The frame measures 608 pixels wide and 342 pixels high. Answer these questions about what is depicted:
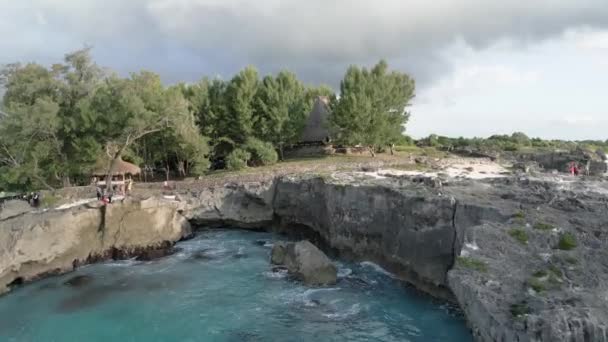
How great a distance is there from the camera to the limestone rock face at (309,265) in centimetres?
2441

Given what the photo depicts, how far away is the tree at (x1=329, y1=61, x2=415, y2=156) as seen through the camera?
165ft

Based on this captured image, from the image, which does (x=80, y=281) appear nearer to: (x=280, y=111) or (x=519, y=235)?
(x=519, y=235)

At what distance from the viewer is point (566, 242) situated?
14883 millimetres

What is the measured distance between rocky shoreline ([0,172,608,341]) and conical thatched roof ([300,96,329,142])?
2037cm

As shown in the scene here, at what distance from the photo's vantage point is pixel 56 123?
38.4 metres

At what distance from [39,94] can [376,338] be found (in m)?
40.3

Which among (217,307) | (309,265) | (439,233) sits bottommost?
(217,307)

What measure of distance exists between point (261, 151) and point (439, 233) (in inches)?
1157

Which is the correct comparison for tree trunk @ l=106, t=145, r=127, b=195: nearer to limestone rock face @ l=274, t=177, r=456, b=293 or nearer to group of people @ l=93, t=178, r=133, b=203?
group of people @ l=93, t=178, r=133, b=203

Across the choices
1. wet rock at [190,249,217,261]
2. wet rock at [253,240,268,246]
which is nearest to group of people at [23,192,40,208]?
wet rock at [190,249,217,261]

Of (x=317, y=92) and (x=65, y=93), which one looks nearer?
(x=65, y=93)

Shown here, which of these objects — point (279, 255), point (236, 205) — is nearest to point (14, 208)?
point (236, 205)

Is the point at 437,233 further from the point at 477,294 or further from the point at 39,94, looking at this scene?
the point at 39,94

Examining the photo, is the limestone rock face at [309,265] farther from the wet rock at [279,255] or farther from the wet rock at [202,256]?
the wet rock at [202,256]
